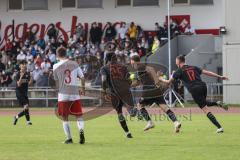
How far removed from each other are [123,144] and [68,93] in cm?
177

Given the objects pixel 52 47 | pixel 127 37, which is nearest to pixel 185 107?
pixel 127 37

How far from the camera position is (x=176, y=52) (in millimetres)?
42375

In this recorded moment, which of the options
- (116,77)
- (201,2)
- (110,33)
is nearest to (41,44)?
(110,33)

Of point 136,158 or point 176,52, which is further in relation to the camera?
point 176,52

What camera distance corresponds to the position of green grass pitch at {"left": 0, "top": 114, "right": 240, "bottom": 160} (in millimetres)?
13844

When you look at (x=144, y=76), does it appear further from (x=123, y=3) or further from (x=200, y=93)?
(x=123, y=3)

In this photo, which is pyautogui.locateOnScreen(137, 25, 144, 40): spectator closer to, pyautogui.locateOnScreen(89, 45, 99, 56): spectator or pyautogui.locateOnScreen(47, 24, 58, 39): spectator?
pyautogui.locateOnScreen(89, 45, 99, 56): spectator

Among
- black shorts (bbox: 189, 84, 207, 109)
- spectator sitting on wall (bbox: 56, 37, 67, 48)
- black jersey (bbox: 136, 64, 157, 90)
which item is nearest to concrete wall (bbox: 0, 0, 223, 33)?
spectator sitting on wall (bbox: 56, 37, 67, 48)

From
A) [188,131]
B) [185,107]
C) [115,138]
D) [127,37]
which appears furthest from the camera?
[127,37]

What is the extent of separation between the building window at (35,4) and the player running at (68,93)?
3193cm

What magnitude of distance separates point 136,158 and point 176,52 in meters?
29.3

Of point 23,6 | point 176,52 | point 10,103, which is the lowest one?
point 10,103

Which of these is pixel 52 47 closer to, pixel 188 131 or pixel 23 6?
pixel 23 6

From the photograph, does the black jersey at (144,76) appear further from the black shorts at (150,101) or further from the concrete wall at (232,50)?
the concrete wall at (232,50)
